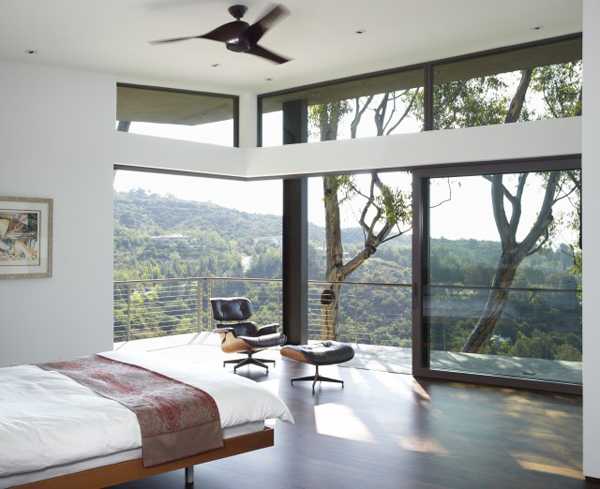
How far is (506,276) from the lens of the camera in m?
6.19

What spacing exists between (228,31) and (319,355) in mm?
2963

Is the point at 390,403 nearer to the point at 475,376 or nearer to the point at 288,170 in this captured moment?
the point at 475,376

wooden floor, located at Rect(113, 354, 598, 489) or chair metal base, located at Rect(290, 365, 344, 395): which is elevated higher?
chair metal base, located at Rect(290, 365, 344, 395)

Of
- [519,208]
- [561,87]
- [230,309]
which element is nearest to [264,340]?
[230,309]

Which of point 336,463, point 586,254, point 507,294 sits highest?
point 586,254

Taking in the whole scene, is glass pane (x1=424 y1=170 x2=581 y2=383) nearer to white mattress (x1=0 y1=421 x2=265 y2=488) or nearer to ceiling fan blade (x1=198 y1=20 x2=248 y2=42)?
ceiling fan blade (x1=198 y1=20 x2=248 y2=42)

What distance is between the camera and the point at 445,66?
659 cm

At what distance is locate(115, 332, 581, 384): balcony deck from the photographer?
596 cm

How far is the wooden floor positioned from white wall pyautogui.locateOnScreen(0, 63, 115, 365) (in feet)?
7.48

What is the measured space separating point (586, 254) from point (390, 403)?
234cm

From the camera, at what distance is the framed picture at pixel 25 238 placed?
6.21 m

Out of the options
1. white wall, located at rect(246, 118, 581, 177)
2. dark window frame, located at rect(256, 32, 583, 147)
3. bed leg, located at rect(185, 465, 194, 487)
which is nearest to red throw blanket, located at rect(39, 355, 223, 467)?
bed leg, located at rect(185, 465, 194, 487)

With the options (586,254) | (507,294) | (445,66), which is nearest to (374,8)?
(445,66)

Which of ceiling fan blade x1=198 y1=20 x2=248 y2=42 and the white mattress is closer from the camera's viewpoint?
the white mattress
